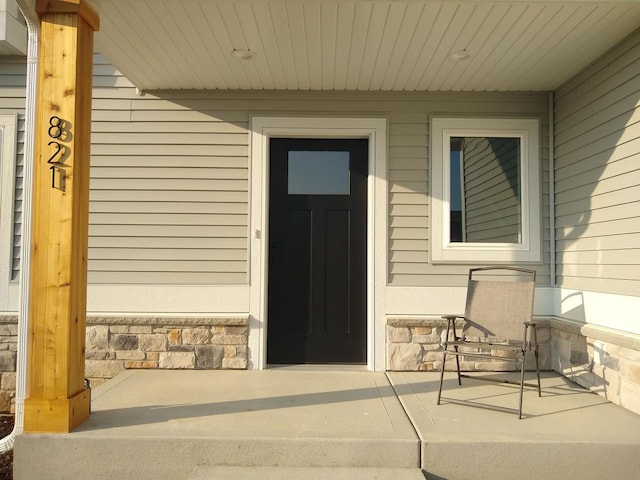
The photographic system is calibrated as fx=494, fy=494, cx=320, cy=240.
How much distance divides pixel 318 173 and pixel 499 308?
180cm

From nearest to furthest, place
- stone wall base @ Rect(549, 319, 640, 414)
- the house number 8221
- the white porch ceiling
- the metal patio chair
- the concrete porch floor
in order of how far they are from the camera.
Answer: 1. the concrete porch floor
2. the house number 8221
3. the white porch ceiling
4. stone wall base @ Rect(549, 319, 640, 414)
5. the metal patio chair

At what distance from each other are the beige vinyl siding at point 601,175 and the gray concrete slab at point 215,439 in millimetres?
1720

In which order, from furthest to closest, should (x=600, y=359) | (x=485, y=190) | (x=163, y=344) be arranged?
1. (x=485, y=190)
2. (x=163, y=344)
3. (x=600, y=359)

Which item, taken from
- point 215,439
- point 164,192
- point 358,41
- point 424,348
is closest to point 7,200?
point 164,192

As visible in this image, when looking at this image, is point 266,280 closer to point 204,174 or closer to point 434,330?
point 204,174

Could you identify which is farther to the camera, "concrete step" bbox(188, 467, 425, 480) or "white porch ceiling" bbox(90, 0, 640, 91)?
"white porch ceiling" bbox(90, 0, 640, 91)

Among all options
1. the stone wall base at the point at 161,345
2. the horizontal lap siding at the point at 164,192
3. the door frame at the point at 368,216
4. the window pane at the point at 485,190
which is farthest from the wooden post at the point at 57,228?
the window pane at the point at 485,190

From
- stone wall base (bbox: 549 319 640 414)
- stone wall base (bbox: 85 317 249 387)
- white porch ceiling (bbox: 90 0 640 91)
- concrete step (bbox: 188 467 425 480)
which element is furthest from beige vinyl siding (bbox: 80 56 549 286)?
concrete step (bbox: 188 467 425 480)

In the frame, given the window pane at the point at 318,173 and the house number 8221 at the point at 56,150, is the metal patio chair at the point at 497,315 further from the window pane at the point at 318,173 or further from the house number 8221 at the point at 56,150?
the house number 8221 at the point at 56,150

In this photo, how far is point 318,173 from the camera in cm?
419

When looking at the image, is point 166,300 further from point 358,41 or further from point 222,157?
point 358,41

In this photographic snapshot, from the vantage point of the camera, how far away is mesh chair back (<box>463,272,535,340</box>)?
3.33m

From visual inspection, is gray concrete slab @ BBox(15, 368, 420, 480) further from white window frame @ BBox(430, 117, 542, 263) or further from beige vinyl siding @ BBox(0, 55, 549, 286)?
white window frame @ BBox(430, 117, 542, 263)

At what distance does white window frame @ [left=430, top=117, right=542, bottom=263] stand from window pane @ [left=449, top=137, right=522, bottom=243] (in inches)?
1.9
